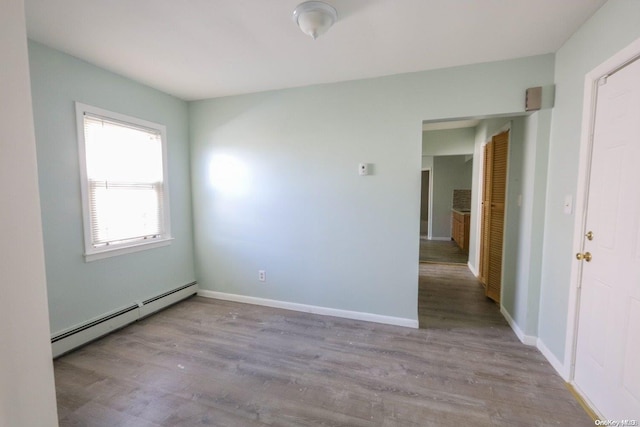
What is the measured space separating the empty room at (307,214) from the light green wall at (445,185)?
405 cm

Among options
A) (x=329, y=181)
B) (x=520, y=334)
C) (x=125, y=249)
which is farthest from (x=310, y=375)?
(x=125, y=249)

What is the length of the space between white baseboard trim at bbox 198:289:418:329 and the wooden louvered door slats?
1353mm

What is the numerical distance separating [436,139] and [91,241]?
5.61 m

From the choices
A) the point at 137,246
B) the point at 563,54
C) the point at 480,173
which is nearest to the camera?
the point at 563,54

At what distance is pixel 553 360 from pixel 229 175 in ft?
11.8

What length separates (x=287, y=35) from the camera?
1984 millimetres

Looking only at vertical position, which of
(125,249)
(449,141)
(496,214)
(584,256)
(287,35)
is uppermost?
(287,35)

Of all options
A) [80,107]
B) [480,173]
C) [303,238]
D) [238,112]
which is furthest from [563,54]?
[80,107]

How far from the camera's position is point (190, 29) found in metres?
1.92

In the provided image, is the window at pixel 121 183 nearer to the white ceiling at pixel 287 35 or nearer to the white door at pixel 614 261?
the white ceiling at pixel 287 35

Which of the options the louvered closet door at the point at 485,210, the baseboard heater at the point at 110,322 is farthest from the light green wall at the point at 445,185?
the baseboard heater at the point at 110,322

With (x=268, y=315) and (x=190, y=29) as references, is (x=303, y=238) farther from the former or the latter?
(x=190, y=29)

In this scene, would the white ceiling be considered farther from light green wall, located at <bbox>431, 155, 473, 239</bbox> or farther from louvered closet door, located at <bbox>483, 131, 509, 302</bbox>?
light green wall, located at <bbox>431, 155, 473, 239</bbox>

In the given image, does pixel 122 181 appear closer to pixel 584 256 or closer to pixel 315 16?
pixel 315 16
